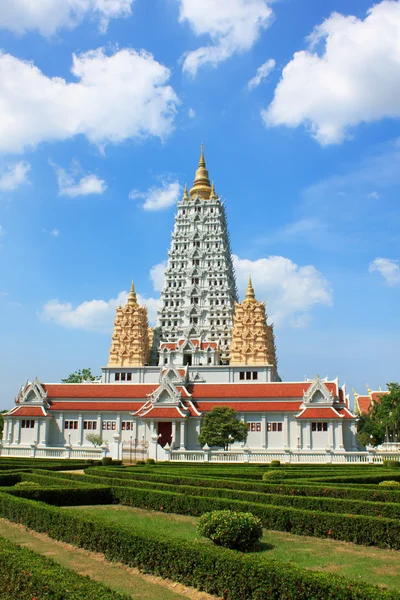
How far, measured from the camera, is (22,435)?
2584 inches

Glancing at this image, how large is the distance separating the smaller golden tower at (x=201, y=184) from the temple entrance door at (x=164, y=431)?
52.7 meters

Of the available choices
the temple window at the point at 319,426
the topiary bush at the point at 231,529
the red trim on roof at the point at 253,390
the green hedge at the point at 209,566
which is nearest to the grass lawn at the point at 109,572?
the green hedge at the point at 209,566

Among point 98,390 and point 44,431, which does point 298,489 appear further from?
point 98,390

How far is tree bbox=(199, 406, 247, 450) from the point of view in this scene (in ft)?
180

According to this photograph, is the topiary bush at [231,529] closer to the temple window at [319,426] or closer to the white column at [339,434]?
the white column at [339,434]

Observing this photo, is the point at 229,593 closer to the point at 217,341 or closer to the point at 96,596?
the point at 96,596

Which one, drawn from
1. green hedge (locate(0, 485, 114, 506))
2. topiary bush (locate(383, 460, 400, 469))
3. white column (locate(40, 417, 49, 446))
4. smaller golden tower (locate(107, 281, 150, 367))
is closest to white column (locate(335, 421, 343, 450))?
topiary bush (locate(383, 460, 400, 469))

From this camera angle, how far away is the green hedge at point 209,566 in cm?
953

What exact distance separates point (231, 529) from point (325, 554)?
257 centimetres

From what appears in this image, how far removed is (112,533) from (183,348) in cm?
7181

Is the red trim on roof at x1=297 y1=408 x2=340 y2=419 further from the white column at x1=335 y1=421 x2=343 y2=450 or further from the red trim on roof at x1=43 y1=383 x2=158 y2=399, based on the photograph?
the red trim on roof at x1=43 y1=383 x2=158 y2=399

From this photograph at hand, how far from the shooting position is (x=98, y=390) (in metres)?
68.5

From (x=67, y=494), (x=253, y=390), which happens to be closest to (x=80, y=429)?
(x=253, y=390)

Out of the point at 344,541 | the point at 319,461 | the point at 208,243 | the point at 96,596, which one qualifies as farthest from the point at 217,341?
the point at 96,596
